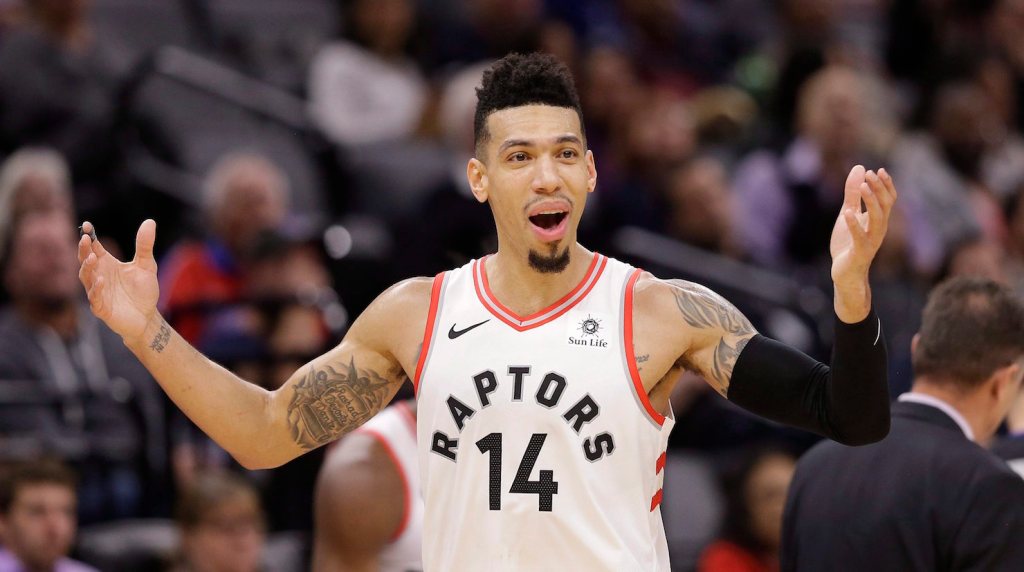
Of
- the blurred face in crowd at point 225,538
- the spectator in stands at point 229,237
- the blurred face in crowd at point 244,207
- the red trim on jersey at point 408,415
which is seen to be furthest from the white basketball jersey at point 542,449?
the blurred face in crowd at point 244,207

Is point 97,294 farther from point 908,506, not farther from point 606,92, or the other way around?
point 606,92

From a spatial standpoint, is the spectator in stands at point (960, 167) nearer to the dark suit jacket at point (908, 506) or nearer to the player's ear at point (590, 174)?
the dark suit jacket at point (908, 506)

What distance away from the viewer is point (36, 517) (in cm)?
629

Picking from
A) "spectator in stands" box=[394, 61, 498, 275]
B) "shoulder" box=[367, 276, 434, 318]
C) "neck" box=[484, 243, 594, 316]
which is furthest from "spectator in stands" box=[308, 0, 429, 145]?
"neck" box=[484, 243, 594, 316]

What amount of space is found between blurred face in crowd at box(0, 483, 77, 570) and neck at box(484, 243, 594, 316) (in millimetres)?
3015

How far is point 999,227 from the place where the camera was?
35.1 ft

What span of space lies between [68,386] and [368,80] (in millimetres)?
3399

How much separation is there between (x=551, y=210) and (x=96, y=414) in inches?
161

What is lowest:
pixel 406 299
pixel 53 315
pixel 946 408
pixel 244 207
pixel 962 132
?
pixel 946 408

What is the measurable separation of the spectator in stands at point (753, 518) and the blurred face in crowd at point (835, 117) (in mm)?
2836

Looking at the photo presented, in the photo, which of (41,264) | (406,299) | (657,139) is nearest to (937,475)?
(406,299)

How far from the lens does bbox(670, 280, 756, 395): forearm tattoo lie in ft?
12.6

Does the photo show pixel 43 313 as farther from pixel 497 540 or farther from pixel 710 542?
pixel 497 540


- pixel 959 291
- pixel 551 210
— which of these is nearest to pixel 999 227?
pixel 959 291
